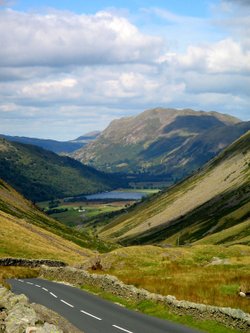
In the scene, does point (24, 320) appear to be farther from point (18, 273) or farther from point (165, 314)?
point (18, 273)

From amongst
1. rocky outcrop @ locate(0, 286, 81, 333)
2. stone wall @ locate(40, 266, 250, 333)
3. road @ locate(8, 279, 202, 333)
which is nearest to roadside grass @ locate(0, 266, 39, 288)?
stone wall @ locate(40, 266, 250, 333)

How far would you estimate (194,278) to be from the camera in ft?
149

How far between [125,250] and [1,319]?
49.1 m

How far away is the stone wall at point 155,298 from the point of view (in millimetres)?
27312

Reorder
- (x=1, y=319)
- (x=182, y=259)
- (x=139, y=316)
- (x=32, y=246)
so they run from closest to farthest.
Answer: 1. (x=1, y=319)
2. (x=139, y=316)
3. (x=182, y=259)
4. (x=32, y=246)

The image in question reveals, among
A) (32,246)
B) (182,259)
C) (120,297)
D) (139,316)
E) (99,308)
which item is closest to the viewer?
(139,316)

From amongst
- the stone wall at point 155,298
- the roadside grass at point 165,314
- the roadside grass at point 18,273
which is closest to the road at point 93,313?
the roadside grass at point 165,314

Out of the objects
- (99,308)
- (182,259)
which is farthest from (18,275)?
(99,308)

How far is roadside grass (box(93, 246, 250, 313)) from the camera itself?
3584cm

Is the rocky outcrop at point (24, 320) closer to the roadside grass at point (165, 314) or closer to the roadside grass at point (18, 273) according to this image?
the roadside grass at point (165, 314)

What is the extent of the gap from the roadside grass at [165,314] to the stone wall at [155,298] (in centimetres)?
29

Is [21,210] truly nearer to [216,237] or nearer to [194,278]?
[216,237]

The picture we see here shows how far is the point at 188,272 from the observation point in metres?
53.1

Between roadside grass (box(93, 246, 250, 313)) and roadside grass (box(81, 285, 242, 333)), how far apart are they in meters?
2.20
